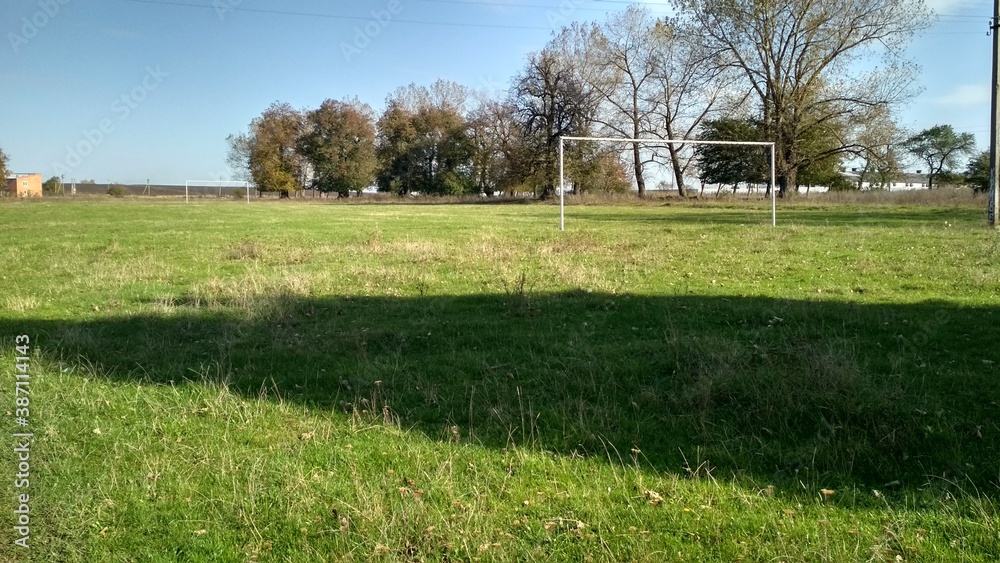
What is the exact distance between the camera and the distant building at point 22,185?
68.9m

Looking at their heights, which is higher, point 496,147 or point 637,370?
point 496,147

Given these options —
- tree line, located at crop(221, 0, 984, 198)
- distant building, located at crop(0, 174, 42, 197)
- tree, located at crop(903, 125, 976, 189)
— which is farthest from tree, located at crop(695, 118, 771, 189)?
distant building, located at crop(0, 174, 42, 197)

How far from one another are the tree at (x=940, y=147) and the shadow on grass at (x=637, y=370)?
3301 inches

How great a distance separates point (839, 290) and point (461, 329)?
5723mm

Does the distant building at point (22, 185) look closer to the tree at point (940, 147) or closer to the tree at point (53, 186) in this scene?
the tree at point (53, 186)

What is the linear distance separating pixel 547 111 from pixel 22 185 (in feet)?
182

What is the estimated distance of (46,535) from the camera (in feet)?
10.6

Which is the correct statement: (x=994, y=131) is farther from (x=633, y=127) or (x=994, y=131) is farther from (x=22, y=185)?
(x=22, y=185)

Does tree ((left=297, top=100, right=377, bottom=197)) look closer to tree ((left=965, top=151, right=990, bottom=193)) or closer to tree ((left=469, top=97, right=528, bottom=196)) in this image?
tree ((left=469, top=97, right=528, bottom=196))

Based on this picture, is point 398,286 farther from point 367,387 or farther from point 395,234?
point 395,234

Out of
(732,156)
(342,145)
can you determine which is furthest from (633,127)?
(342,145)

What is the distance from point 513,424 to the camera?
4.54 m

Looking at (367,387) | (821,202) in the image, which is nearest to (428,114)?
(821,202)

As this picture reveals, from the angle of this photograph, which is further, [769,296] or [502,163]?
[502,163]
